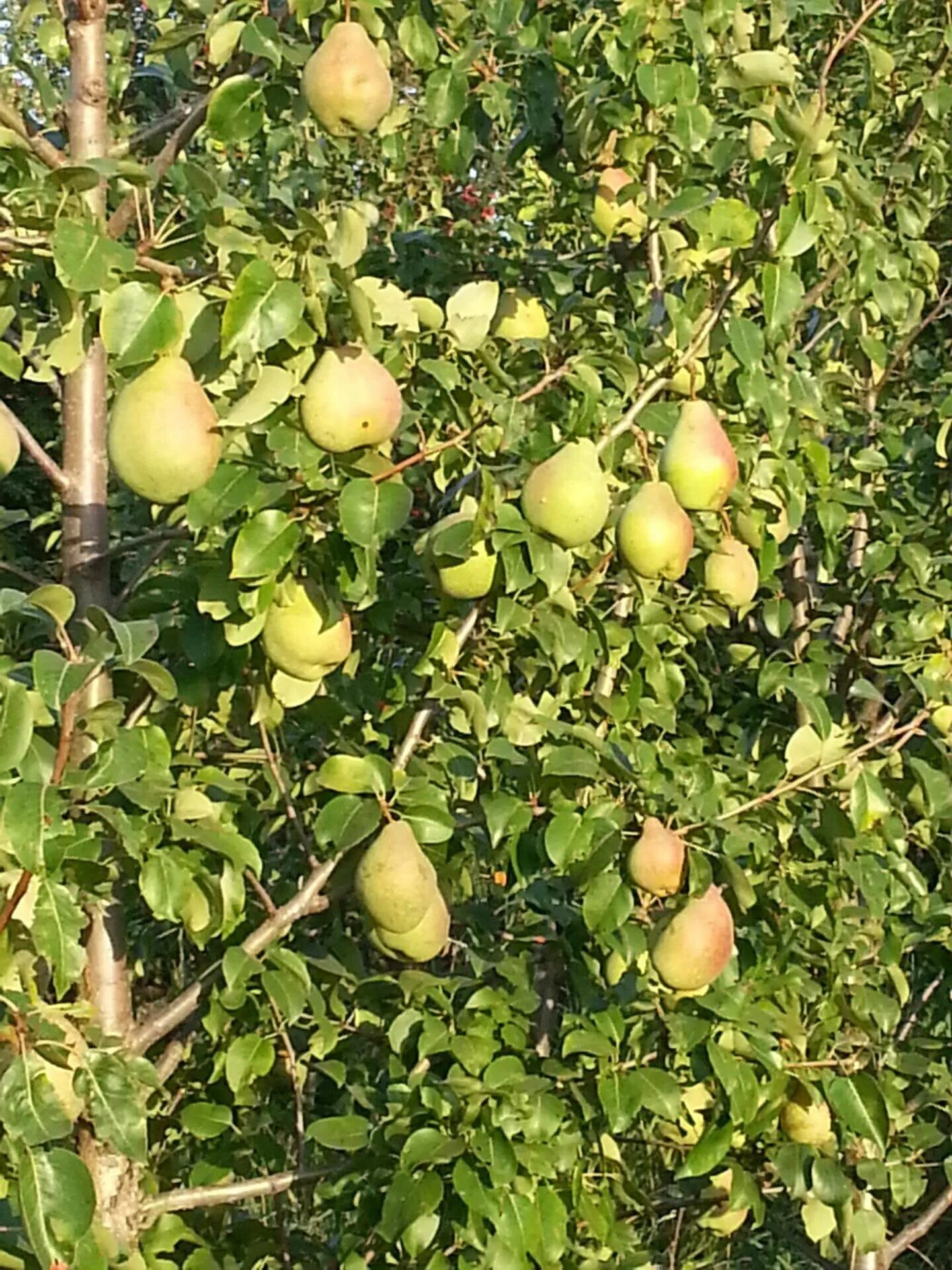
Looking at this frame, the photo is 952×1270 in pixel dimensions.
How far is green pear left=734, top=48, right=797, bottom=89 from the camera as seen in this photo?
149cm

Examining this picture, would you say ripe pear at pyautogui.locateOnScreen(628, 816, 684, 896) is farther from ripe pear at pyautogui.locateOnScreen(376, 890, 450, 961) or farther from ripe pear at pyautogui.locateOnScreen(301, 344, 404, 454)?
ripe pear at pyautogui.locateOnScreen(301, 344, 404, 454)

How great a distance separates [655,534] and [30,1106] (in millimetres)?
702

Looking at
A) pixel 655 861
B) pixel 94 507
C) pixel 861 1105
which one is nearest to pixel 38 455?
pixel 94 507

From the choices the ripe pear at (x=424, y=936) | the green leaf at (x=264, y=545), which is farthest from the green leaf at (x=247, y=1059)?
the green leaf at (x=264, y=545)

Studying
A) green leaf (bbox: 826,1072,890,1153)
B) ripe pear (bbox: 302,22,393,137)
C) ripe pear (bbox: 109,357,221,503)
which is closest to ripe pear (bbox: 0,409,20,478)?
ripe pear (bbox: 109,357,221,503)

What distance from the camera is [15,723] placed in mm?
1085

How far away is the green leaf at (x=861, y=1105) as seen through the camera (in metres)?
1.59

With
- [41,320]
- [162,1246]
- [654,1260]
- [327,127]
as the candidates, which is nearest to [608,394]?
[327,127]

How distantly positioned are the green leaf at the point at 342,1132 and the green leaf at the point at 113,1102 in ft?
1.20

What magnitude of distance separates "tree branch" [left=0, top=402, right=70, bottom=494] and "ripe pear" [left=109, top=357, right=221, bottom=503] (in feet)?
0.53

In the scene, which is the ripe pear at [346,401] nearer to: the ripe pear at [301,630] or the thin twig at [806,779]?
the ripe pear at [301,630]

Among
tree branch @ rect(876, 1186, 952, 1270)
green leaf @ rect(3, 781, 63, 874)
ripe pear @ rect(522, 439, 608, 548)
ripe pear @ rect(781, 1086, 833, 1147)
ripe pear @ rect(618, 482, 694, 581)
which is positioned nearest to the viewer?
green leaf @ rect(3, 781, 63, 874)

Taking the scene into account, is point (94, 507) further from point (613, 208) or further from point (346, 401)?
point (613, 208)

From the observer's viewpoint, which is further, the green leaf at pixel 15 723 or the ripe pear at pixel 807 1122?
the ripe pear at pixel 807 1122
